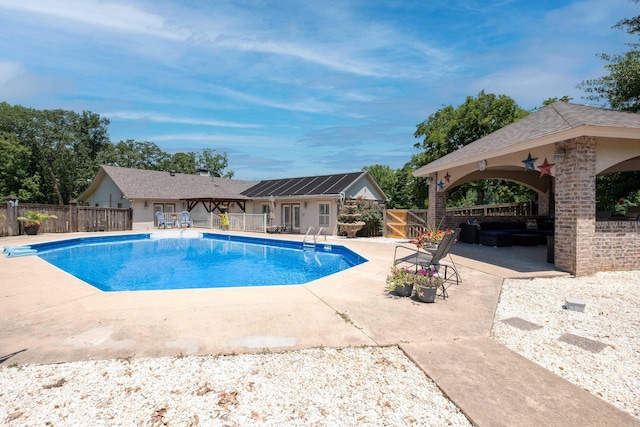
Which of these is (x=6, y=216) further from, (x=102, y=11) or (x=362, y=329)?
(x=362, y=329)

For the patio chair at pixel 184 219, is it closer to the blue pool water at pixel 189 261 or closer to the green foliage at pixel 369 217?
the blue pool water at pixel 189 261

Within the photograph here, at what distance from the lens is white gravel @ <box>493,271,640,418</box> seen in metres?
2.80

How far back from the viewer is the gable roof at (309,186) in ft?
62.6

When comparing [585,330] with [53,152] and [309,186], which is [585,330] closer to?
[309,186]

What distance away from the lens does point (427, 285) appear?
16.3 feet

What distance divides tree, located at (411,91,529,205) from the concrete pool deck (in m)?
17.2

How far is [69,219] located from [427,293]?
21.8 meters

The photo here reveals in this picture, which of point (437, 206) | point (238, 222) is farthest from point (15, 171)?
point (437, 206)

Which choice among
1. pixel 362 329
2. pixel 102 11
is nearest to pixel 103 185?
pixel 102 11

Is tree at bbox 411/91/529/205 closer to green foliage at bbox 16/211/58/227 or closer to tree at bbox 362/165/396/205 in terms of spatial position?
tree at bbox 362/165/396/205

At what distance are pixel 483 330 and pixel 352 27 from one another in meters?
10.9

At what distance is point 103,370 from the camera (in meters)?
2.91

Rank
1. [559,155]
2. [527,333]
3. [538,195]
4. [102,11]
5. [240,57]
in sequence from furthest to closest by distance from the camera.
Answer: [538,195] < [240,57] < [102,11] < [559,155] < [527,333]

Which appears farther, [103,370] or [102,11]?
[102,11]
